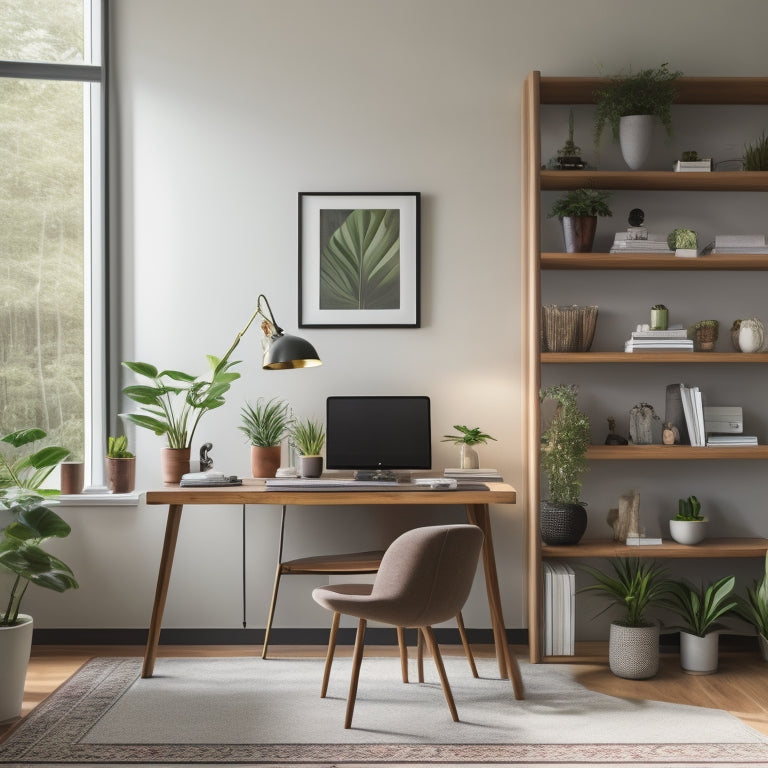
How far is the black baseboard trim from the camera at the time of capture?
13.0ft

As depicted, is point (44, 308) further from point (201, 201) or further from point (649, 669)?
point (649, 669)

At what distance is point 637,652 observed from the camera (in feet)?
11.4

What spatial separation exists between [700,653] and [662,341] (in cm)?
134

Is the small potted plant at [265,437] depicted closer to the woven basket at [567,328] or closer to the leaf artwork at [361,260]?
the leaf artwork at [361,260]

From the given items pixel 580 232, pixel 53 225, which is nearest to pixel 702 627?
pixel 580 232

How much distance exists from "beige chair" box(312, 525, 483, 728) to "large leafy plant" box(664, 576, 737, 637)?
1279mm

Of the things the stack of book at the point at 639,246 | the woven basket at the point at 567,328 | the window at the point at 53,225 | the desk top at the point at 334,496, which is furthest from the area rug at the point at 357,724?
the stack of book at the point at 639,246

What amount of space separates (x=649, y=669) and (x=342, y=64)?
9.95ft

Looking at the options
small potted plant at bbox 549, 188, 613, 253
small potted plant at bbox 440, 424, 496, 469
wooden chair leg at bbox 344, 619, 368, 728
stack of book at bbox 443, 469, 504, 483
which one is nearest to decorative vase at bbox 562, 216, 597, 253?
small potted plant at bbox 549, 188, 613, 253

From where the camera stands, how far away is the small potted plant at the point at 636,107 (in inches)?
148

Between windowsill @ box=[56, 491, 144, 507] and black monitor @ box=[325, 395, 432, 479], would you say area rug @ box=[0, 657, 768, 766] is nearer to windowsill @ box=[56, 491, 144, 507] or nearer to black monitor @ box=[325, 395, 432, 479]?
windowsill @ box=[56, 491, 144, 507]

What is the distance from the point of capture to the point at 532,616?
3.74 m

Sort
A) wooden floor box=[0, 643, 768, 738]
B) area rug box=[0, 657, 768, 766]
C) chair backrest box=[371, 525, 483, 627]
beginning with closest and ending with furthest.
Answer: area rug box=[0, 657, 768, 766] → chair backrest box=[371, 525, 483, 627] → wooden floor box=[0, 643, 768, 738]

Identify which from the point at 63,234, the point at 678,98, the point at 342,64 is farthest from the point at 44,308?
the point at 678,98
